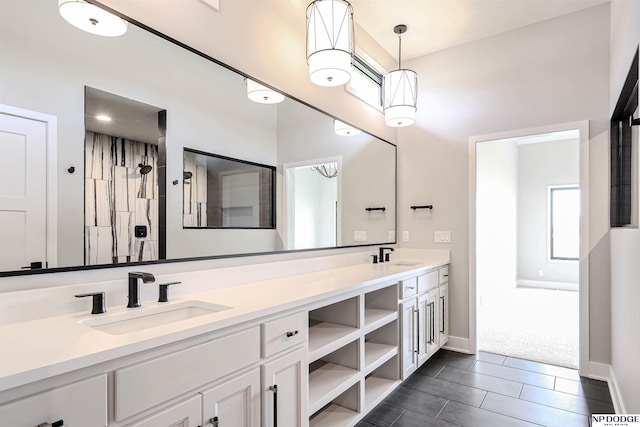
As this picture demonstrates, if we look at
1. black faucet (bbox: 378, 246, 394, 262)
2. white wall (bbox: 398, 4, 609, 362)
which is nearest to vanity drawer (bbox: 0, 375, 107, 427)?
black faucet (bbox: 378, 246, 394, 262)

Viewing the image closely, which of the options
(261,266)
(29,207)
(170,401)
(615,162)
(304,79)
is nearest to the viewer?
(170,401)

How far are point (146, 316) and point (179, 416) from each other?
47 centimetres

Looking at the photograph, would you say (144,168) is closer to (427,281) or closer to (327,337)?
(327,337)

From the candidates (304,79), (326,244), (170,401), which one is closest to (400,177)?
(326,244)

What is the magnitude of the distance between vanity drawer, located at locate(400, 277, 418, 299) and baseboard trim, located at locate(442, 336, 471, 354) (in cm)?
110

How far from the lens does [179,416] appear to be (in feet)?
3.68

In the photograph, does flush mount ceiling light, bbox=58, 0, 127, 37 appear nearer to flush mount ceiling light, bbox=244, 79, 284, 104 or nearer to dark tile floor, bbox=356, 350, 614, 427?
flush mount ceiling light, bbox=244, 79, 284, 104

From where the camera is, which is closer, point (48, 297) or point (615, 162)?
point (48, 297)

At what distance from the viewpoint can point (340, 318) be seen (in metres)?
2.24

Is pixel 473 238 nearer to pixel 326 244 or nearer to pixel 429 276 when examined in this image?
pixel 429 276

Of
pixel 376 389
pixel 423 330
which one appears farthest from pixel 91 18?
pixel 423 330

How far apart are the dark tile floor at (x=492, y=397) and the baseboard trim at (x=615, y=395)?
0.13ft

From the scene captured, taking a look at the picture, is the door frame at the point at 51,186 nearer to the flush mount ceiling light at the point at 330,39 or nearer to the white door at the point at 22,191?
the white door at the point at 22,191

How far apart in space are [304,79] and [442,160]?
5.93 feet
